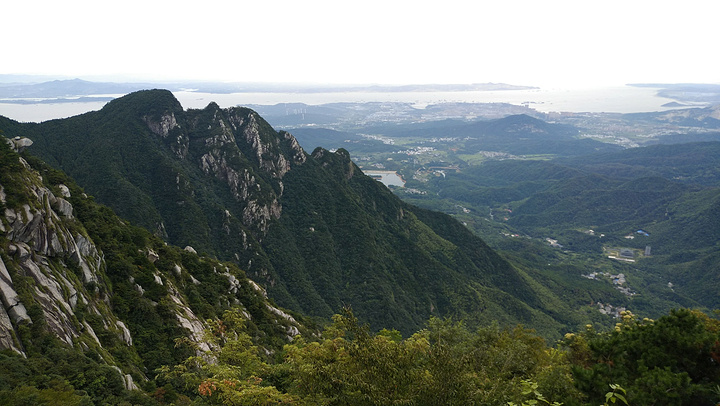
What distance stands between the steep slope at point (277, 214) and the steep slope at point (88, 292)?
130 ft

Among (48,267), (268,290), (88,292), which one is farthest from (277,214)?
(48,267)

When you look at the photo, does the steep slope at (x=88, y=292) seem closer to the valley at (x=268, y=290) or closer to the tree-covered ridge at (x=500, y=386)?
the valley at (x=268, y=290)

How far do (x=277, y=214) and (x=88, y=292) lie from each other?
83.9 m

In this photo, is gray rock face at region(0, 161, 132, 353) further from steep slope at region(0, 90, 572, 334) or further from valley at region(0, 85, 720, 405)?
steep slope at region(0, 90, 572, 334)

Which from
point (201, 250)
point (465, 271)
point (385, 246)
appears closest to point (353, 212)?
point (385, 246)

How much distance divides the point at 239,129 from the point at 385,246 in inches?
2784

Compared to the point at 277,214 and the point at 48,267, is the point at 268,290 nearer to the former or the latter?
the point at 277,214

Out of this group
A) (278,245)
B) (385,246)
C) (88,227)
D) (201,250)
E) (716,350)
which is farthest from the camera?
(385,246)

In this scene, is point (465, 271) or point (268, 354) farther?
point (465, 271)

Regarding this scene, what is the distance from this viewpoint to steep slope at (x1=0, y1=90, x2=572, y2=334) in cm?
9750

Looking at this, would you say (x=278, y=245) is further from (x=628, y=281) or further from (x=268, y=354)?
(x=628, y=281)

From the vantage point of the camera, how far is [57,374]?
2366cm

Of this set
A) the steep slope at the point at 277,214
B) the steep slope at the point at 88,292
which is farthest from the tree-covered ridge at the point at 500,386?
the steep slope at the point at 277,214

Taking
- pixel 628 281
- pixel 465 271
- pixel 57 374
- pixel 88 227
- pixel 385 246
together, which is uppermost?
pixel 88 227
